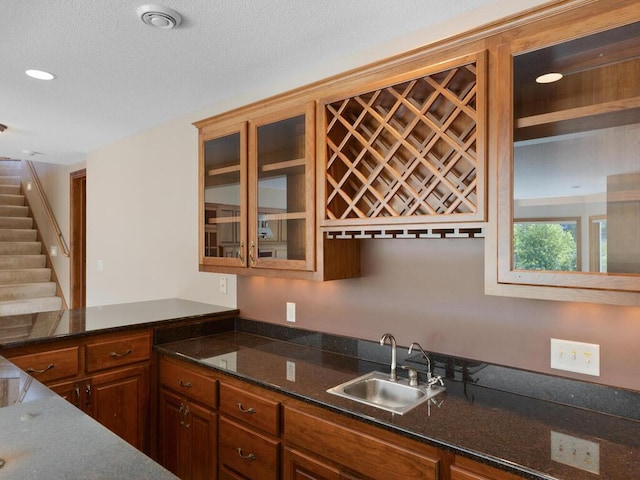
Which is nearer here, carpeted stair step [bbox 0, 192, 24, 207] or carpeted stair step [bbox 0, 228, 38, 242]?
carpeted stair step [bbox 0, 228, 38, 242]

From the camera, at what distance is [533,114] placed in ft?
4.74

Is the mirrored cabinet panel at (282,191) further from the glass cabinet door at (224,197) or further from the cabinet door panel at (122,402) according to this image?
the cabinet door panel at (122,402)

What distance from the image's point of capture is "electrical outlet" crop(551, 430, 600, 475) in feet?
3.85

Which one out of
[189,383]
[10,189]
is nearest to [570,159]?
[189,383]

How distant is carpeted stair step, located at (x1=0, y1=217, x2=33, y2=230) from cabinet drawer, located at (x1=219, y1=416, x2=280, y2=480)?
19.0 ft

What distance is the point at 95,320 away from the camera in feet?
8.35

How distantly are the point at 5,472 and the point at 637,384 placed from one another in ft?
5.93

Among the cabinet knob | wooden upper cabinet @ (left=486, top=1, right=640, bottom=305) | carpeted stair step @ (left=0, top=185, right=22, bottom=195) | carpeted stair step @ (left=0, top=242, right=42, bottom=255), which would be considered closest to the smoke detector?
the cabinet knob

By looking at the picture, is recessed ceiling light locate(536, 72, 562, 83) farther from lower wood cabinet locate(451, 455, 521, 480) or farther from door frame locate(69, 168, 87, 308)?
door frame locate(69, 168, 87, 308)

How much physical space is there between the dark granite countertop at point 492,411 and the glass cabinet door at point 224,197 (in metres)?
0.60

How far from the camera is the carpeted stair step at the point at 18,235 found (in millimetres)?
5930

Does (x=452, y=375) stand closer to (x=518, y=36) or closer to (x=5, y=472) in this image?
(x=518, y=36)

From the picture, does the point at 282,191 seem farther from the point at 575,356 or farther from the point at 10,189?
the point at 10,189

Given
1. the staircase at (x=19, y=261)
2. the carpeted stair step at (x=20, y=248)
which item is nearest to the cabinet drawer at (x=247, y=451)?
the staircase at (x=19, y=261)
